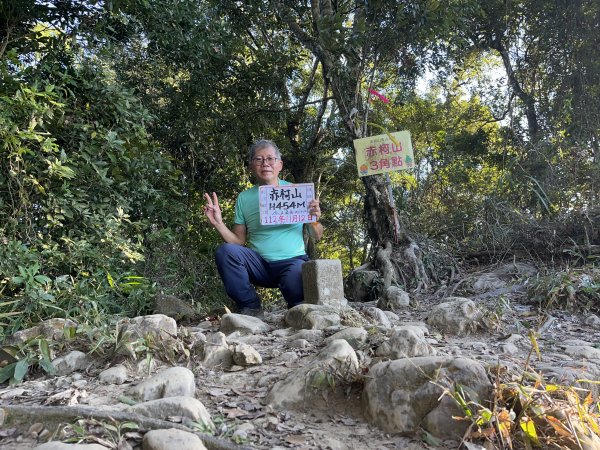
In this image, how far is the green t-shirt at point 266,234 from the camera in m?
Result: 3.55

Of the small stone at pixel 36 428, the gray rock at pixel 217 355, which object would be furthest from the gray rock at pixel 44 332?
the small stone at pixel 36 428

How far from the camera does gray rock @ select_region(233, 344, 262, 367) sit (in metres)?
2.24

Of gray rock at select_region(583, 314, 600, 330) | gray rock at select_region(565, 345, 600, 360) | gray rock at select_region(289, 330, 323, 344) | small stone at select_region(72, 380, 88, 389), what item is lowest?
gray rock at select_region(583, 314, 600, 330)

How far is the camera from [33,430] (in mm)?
1580

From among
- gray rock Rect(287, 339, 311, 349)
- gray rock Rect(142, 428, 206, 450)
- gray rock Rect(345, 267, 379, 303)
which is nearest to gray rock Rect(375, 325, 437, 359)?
gray rock Rect(287, 339, 311, 349)

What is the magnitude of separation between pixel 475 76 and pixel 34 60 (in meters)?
7.70

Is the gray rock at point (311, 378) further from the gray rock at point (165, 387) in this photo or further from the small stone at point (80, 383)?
the small stone at point (80, 383)

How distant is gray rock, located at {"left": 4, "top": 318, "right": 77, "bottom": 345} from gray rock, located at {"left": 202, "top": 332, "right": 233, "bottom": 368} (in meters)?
0.77

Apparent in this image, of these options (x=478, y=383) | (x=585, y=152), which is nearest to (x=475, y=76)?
(x=585, y=152)

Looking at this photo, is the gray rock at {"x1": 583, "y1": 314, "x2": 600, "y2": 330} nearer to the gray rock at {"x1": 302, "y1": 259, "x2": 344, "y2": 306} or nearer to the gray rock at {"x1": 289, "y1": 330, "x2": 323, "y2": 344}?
the gray rock at {"x1": 302, "y1": 259, "x2": 344, "y2": 306}

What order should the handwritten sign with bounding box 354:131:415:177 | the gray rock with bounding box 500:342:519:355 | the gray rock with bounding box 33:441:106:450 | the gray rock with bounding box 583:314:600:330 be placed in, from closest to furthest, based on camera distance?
the gray rock with bounding box 33:441:106:450
the gray rock with bounding box 500:342:519:355
the gray rock with bounding box 583:314:600:330
the handwritten sign with bounding box 354:131:415:177

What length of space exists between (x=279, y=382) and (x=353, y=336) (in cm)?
52

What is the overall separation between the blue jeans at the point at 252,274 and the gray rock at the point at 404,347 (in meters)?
1.40

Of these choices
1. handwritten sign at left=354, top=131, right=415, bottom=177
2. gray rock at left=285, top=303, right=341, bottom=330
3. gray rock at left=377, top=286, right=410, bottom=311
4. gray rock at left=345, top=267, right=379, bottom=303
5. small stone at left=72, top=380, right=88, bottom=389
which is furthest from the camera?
gray rock at left=345, top=267, right=379, bottom=303
